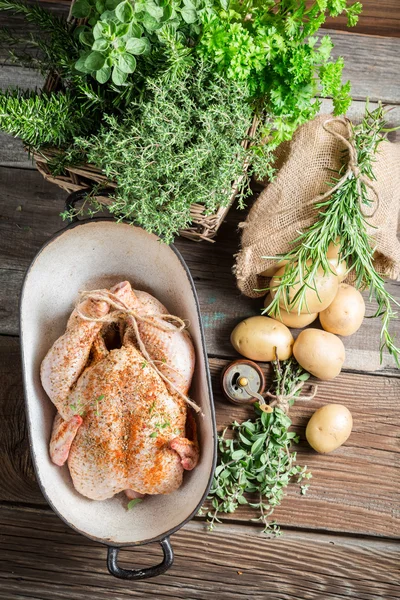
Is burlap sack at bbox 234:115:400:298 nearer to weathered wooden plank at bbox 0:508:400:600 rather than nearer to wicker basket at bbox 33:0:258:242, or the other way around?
wicker basket at bbox 33:0:258:242

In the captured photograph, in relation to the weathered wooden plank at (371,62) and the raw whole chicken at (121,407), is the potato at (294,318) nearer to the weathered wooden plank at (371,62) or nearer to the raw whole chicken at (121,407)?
the raw whole chicken at (121,407)

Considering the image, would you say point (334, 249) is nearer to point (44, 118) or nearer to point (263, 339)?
point (263, 339)

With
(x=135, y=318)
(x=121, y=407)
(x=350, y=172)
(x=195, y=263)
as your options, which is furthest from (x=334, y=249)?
(x=121, y=407)

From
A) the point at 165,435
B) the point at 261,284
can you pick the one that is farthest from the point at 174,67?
the point at 165,435

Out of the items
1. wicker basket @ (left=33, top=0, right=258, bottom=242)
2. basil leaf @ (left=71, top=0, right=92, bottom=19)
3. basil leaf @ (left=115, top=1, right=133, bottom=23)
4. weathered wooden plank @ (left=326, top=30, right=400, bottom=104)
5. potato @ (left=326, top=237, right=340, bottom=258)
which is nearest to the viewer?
basil leaf @ (left=115, top=1, right=133, bottom=23)

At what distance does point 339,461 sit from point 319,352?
317 mm

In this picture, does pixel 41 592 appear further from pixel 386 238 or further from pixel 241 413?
pixel 386 238

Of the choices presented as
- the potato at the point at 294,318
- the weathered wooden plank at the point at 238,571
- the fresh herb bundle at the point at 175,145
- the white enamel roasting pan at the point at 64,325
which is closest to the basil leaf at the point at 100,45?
the fresh herb bundle at the point at 175,145

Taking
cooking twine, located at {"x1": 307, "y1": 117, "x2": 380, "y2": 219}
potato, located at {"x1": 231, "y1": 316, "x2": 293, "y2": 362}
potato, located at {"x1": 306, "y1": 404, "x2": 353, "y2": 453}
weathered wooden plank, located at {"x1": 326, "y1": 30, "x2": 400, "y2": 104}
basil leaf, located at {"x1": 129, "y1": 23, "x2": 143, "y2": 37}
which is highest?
basil leaf, located at {"x1": 129, "y1": 23, "x2": 143, "y2": 37}

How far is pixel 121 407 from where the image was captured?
4.20ft

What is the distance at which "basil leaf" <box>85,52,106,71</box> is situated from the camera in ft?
3.20

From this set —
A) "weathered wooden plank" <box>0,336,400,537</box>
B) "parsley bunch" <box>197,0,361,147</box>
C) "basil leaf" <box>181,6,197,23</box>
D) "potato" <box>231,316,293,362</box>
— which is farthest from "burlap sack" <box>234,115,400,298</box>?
"basil leaf" <box>181,6,197,23</box>

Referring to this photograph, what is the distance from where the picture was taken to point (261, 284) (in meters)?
1.47

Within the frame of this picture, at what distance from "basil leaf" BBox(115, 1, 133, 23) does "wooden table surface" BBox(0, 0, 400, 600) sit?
67cm
